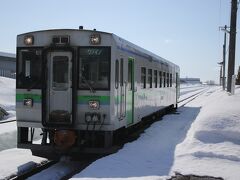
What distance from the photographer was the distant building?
84012 millimetres

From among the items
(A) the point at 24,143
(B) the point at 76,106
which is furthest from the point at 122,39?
(A) the point at 24,143

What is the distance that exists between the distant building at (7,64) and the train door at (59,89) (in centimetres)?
7512

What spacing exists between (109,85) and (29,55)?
2153 millimetres

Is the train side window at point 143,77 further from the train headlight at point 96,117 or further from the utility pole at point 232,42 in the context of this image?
the utility pole at point 232,42

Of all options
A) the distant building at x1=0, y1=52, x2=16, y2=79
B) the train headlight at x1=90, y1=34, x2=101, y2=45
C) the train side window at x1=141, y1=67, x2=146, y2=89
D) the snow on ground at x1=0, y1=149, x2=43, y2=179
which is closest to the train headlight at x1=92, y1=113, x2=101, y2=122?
the train headlight at x1=90, y1=34, x2=101, y2=45

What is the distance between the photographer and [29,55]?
34.7ft

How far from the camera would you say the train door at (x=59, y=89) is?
33.6 feet

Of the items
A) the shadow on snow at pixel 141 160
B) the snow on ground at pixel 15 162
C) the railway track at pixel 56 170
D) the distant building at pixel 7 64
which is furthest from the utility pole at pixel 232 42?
the distant building at pixel 7 64

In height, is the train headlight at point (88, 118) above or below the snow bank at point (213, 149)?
above

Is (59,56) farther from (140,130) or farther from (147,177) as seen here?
(140,130)

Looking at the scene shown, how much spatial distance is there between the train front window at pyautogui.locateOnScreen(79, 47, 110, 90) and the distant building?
75.5m

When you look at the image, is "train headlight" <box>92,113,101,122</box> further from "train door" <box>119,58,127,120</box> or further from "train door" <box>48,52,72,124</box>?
"train door" <box>119,58,127,120</box>

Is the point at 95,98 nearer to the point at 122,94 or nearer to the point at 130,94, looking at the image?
the point at 122,94

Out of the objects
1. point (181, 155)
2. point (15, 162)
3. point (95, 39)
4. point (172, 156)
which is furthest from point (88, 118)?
point (181, 155)
